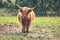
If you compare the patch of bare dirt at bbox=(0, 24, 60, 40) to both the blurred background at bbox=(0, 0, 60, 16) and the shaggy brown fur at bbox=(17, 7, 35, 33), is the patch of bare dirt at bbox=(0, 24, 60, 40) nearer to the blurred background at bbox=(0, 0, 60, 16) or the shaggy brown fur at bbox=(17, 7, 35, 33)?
the shaggy brown fur at bbox=(17, 7, 35, 33)

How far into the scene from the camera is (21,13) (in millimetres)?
11977

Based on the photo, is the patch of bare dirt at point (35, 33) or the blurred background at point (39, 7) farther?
the blurred background at point (39, 7)

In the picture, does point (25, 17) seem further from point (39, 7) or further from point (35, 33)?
point (39, 7)

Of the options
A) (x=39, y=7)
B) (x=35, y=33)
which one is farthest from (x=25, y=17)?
(x=39, y=7)

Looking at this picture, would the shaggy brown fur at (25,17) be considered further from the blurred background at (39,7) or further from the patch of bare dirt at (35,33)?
the blurred background at (39,7)

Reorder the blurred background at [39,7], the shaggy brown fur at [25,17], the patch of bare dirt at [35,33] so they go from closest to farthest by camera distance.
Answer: the patch of bare dirt at [35,33] < the shaggy brown fur at [25,17] < the blurred background at [39,7]

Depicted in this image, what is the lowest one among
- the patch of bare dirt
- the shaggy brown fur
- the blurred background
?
the blurred background

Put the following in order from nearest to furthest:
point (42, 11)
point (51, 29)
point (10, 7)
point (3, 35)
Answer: point (3, 35) → point (51, 29) → point (42, 11) → point (10, 7)

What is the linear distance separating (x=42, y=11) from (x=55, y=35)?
45.4 ft

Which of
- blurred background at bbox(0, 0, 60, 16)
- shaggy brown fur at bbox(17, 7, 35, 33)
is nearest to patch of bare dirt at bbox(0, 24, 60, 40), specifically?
shaggy brown fur at bbox(17, 7, 35, 33)

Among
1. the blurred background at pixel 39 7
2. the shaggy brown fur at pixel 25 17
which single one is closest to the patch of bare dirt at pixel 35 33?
the shaggy brown fur at pixel 25 17

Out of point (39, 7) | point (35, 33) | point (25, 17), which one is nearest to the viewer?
point (25, 17)

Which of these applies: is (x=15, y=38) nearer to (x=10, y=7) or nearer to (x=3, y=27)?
(x=3, y=27)

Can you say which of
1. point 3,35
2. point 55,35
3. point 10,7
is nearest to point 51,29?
point 55,35
